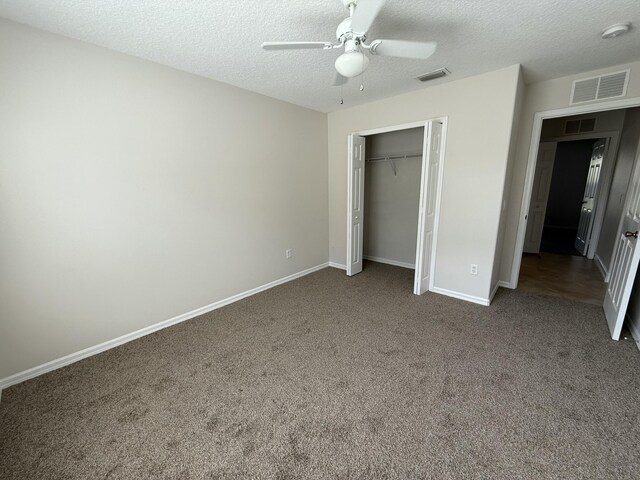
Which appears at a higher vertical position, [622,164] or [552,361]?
[622,164]

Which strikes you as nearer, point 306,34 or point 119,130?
point 306,34

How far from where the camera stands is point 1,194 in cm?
178

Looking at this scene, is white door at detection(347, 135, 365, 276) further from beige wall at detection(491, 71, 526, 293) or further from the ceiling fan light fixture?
the ceiling fan light fixture

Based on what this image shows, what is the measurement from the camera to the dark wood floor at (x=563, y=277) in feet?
11.0

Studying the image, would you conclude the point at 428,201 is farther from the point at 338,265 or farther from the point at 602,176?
the point at 602,176

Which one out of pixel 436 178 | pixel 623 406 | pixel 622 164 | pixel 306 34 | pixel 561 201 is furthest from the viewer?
pixel 561 201

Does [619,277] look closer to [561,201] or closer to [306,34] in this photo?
[306,34]

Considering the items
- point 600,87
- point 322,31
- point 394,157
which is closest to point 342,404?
point 322,31

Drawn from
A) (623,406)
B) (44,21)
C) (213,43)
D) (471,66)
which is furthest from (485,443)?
(44,21)

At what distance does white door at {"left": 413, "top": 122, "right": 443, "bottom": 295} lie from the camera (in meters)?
3.05

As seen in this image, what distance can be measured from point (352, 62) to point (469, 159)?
2.02 meters

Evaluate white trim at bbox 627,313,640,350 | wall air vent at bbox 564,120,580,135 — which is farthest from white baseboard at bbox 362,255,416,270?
wall air vent at bbox 564,120,580,135

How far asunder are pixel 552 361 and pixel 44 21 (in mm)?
4386

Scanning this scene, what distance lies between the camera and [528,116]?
3100mm
